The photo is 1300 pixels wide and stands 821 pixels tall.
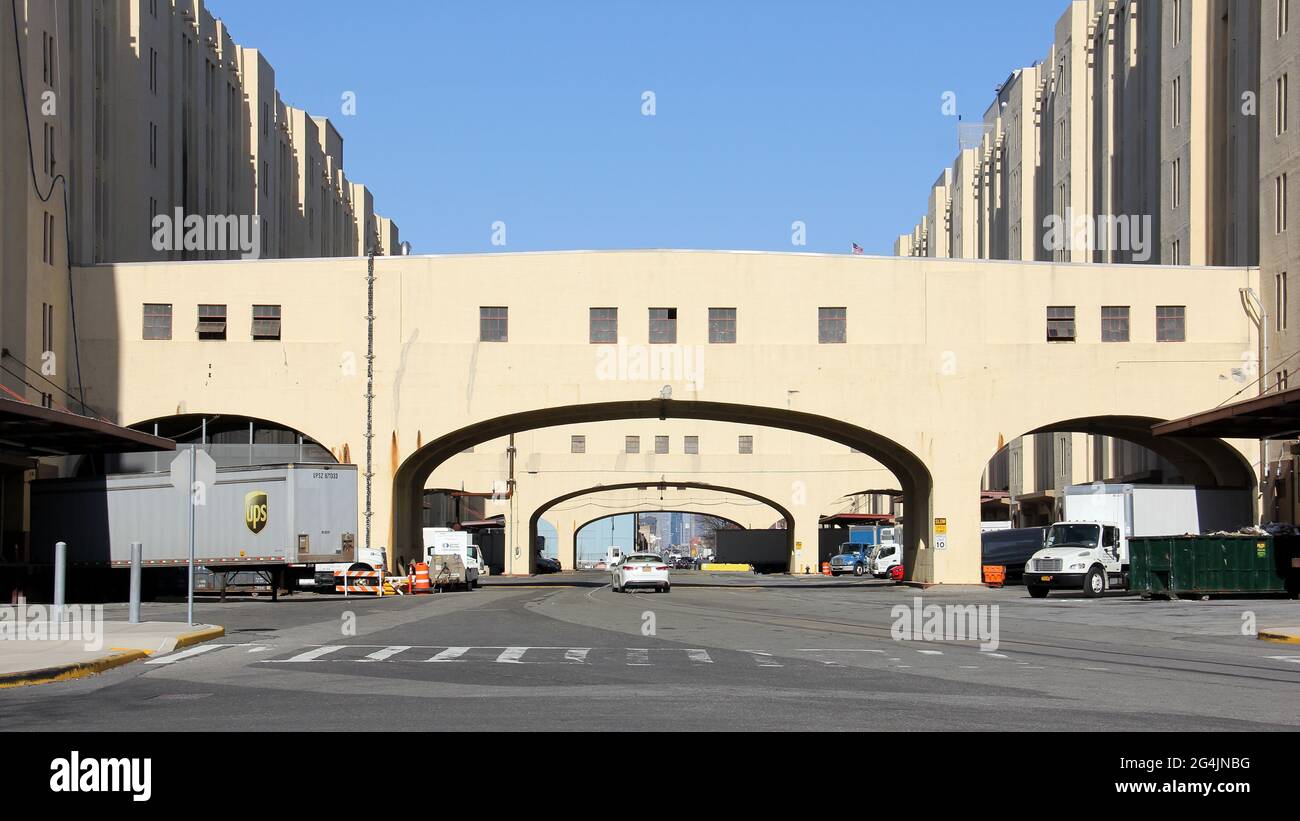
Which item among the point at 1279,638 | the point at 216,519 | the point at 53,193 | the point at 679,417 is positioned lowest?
the point at 1279,638

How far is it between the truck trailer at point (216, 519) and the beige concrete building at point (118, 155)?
408 centimetres

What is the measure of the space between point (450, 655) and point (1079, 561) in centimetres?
2685

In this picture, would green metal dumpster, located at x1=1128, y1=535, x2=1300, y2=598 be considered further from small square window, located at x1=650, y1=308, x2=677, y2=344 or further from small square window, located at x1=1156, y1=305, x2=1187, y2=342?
small square window, located at x1=650, y1=308, x2=677, y2=344

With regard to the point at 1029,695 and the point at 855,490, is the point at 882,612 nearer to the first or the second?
the point at 1029,695

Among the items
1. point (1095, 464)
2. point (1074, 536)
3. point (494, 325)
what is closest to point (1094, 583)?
point (1074, 536)

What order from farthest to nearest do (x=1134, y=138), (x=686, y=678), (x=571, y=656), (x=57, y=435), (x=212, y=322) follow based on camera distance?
(x=1134, y=138), (x=212, y=322), (x=57, y=435), (x=571, y=656), (x=686, y=678)

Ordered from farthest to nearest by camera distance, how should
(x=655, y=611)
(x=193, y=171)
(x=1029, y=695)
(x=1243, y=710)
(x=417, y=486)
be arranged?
(x=193, y=171)
(x=417, y=486)
(x=655, y=611)
(x=1029, y=695)
(x=1243, y=710)

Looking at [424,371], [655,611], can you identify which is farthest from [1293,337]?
[424,371]

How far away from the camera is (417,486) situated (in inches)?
2173

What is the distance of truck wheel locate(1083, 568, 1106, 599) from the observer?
42219 mm

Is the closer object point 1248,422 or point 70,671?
point 70,671

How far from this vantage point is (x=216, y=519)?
140ft

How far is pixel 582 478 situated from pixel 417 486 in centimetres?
3082

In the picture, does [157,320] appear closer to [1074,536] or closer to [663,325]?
[663,325]
